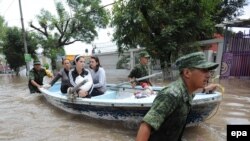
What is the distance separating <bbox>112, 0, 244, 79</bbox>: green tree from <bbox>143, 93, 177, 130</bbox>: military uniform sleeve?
44.7 ft

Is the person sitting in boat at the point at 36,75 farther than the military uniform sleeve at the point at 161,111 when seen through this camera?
Yes

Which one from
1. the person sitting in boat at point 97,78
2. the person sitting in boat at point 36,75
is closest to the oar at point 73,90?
the person sitting in boat at point 97,78

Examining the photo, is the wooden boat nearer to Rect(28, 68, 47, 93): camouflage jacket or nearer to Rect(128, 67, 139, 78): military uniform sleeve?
Rect(128, 67, 139, 78): military uniform sleeve

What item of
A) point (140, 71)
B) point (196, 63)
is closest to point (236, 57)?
point (140, 71)

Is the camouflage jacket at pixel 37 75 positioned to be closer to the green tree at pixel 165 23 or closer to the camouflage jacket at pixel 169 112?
the green tree at pixel 165 23

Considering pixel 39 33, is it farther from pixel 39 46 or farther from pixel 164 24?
pixel 164 24

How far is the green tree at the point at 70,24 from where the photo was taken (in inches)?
1272

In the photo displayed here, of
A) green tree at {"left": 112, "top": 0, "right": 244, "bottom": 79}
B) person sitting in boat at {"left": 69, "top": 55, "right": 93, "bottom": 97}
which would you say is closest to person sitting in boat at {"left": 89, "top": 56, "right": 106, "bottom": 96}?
person sitting in boat at {"left": 69, "top": 55, "right": 93, "bottom": 97}

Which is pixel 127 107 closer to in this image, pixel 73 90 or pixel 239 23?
pixel 73 90

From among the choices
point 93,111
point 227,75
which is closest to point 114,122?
point 93,111

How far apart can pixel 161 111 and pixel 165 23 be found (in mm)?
14548

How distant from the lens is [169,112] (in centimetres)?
199

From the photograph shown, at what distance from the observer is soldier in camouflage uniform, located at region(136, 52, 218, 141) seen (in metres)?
1.98

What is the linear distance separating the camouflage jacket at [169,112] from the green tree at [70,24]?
30402mm
